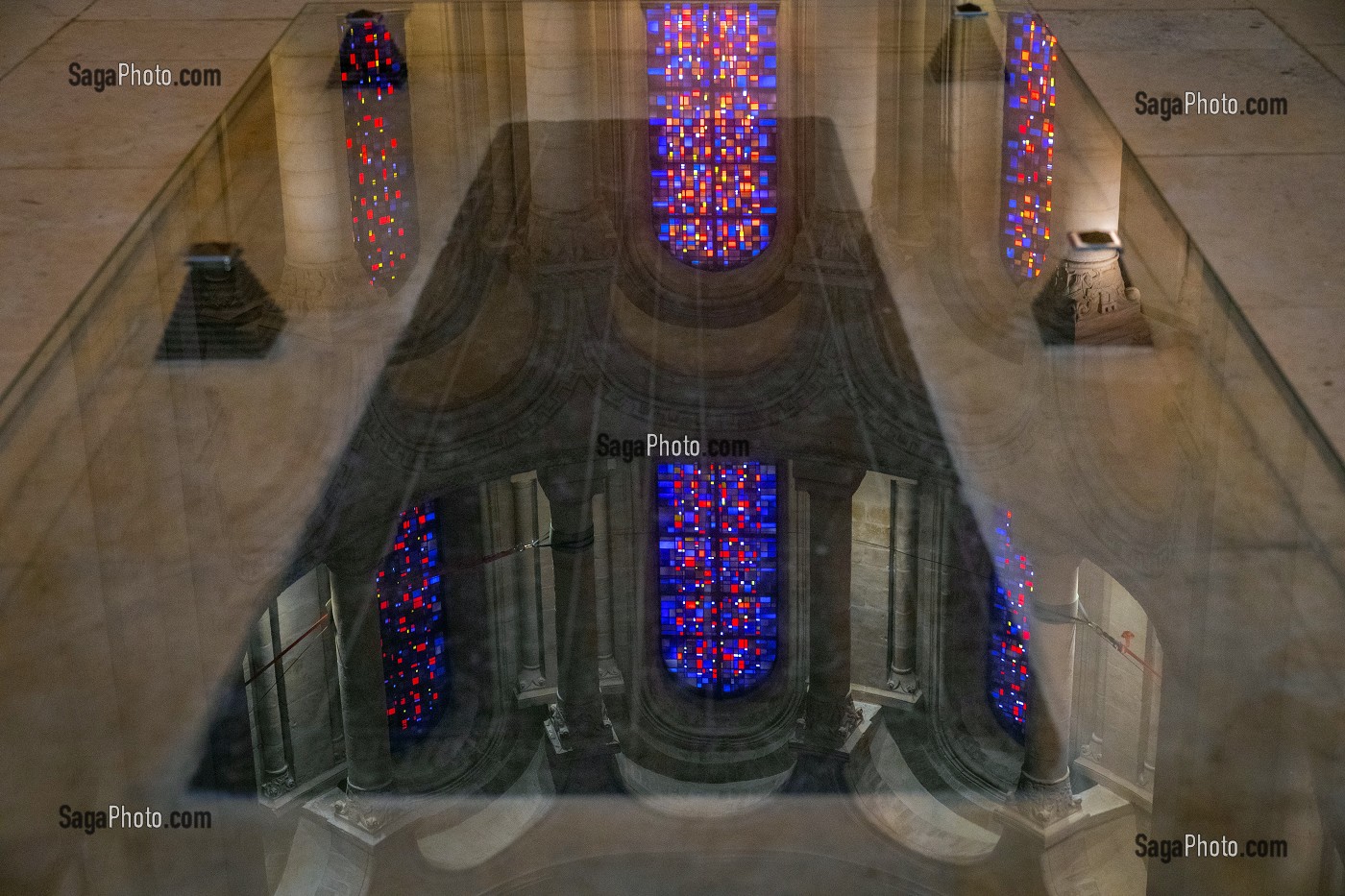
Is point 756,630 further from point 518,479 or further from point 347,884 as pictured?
point 347,884

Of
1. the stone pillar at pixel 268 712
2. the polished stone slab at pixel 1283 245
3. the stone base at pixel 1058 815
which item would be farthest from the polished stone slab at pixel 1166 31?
the stone pillar at pixel 268 712

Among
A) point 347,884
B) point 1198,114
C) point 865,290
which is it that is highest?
point 1198,114

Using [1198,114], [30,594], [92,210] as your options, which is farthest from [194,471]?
[1198,114]

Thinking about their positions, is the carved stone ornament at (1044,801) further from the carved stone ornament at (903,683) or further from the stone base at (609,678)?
the stone base at (609,678)

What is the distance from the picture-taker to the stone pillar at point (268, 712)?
288 centimetres

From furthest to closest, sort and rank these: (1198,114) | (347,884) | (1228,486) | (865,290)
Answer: (1198,114) → (865,290) → (1228,486) → (347,884)

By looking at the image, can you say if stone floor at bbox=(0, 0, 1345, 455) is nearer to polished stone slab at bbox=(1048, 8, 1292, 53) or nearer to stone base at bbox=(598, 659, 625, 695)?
polished stone slab at bbox=(1048, 8, 1292, 53)

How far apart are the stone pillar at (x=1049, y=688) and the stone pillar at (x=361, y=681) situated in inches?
44.0

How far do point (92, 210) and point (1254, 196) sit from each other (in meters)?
3.68

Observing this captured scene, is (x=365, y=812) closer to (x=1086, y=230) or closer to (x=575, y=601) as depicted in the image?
(x=575, y=601)

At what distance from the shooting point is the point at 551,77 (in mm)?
6750

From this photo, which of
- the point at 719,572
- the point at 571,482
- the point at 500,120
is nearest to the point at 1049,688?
the point at 719,572

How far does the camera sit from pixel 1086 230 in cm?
512

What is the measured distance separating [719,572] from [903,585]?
0.39 m
